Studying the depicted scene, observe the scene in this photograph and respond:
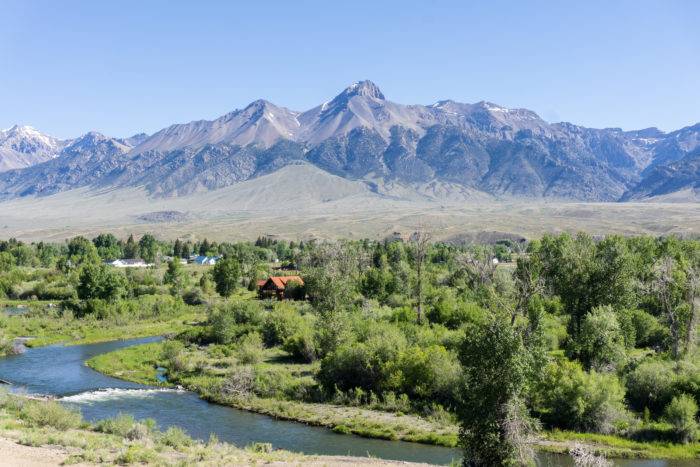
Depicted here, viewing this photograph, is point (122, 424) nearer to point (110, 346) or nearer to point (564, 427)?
point (564, 427)

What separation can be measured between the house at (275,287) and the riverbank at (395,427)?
4122 cm

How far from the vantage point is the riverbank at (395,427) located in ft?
112

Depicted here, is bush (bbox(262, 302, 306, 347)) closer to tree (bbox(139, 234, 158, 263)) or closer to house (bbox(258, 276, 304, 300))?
house (bbox(258, 276, 304, 300))

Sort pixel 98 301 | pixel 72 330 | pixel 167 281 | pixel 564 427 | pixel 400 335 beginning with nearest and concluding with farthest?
pixel 564 427, pixel 400 335, pixel 72 330, pixel 98 301, pixel 167 281

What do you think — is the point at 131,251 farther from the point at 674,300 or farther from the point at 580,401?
the point at 580,401

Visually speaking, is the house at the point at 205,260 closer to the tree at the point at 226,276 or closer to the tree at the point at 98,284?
the tree at the point at 226,276

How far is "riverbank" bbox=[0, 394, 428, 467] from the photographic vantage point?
86.7 ft

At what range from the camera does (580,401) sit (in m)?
37.0

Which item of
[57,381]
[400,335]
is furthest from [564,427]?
[57,381]

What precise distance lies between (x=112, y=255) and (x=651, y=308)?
413 ft

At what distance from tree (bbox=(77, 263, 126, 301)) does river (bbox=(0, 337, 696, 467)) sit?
24.1 m

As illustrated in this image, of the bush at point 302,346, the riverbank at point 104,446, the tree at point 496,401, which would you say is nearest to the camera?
the tree at point 496,401

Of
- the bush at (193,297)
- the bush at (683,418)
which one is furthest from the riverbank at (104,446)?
the bush at (193,297)

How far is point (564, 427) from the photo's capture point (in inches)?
→ 1474
